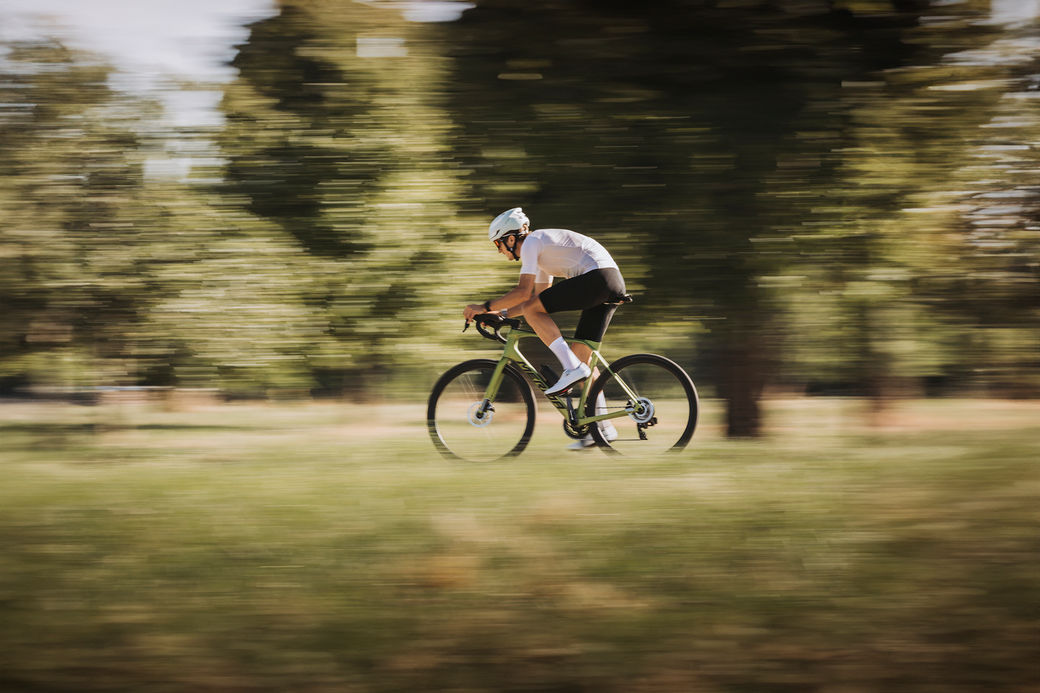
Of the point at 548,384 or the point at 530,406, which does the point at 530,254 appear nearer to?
the point at 548,384

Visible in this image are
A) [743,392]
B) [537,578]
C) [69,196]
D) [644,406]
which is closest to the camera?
[537,578]

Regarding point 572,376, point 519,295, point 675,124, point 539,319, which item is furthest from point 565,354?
point 675,124

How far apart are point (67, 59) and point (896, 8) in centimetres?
751

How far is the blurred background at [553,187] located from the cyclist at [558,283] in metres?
0.67

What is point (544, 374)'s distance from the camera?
21.8 ft

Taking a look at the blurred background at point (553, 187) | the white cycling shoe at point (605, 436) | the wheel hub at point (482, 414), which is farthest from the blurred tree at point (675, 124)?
the wheel hub at point (482, 414)

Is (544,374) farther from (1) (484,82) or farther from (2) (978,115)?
(2) (978,115)

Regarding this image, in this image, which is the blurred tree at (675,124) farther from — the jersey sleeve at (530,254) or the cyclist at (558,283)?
the jersey sleeve at (530,254)

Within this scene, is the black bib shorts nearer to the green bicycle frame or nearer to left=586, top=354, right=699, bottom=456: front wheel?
the green bicycle frame

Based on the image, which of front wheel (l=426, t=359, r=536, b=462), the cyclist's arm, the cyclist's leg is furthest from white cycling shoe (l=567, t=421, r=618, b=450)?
the cyclist's arm

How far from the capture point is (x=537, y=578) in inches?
151

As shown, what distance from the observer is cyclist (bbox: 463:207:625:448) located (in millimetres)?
6316

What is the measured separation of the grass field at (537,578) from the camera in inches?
127

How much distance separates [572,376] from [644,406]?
1.92 feet
